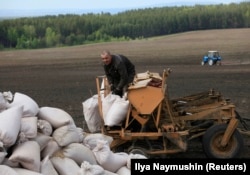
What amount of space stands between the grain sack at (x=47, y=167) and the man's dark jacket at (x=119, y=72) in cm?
278

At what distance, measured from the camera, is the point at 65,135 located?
6.80 metres

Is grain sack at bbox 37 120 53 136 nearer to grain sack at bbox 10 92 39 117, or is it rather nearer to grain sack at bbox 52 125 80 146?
grain sack at bbox 52 125 80 146

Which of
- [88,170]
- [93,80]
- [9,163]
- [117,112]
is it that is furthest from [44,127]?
[93,80]

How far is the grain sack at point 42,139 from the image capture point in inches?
254

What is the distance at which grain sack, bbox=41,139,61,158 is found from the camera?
255 inches

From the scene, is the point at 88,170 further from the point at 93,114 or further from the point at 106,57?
the point at 106,57

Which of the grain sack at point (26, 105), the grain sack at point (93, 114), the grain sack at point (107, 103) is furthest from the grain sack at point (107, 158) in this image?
the grain sack at point (93, 114)

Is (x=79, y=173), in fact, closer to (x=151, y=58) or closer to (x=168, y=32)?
(x=151, y=58)

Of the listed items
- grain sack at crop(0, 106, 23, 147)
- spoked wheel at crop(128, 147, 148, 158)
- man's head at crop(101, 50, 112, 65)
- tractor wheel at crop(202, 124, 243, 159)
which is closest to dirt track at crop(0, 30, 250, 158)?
tractor wheel at crop(202, 124, 243, 159)

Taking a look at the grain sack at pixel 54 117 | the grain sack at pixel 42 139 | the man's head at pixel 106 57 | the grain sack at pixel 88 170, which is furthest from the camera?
the man's head at pixel 106 57

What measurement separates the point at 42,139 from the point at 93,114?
239 centimetres

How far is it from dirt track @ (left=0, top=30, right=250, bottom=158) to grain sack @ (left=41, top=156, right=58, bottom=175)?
349 cm

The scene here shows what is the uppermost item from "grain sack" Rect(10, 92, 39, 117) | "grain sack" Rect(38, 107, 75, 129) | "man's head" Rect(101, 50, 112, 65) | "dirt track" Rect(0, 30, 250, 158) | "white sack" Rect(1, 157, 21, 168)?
"man's head" Rect(101, 50, 112, 65)

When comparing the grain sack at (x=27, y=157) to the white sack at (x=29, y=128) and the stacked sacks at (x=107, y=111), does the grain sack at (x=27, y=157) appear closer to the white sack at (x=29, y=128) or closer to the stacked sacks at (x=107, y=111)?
the white sack at (x=29, y=128)
